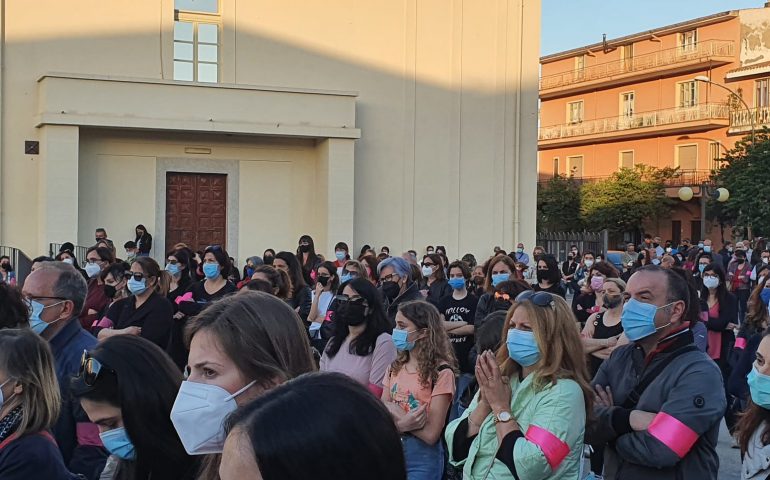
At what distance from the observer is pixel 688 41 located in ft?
171

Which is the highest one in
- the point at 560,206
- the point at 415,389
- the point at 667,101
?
the point at 667,101

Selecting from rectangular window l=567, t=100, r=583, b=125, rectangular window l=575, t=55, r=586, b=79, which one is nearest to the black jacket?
rectangular window l=567, t=100, r=583, b=125

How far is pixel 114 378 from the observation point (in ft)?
11.5

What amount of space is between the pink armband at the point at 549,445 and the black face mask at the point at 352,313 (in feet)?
8.69

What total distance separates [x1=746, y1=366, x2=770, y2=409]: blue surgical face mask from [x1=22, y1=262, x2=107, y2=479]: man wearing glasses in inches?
116

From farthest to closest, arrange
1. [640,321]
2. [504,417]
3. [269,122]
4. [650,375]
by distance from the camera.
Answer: [269,122]
[640,321]
[650,375]
[504,417]

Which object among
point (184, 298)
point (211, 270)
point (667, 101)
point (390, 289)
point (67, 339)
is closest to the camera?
point (67, 339)

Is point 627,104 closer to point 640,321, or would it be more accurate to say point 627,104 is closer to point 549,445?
point 640,321

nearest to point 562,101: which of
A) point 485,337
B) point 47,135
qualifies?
point 47,135

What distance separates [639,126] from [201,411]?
5254 cm

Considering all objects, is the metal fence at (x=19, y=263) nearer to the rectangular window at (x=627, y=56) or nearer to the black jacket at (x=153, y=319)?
the black jacket at (x=153, y=319)

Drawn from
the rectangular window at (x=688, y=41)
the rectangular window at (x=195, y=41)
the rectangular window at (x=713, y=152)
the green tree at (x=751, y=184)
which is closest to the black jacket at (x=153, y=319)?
the rectangular window at (x=195, y=41)

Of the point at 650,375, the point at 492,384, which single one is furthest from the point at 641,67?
the point at 492,384

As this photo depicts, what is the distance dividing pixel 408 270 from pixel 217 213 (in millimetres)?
14802
